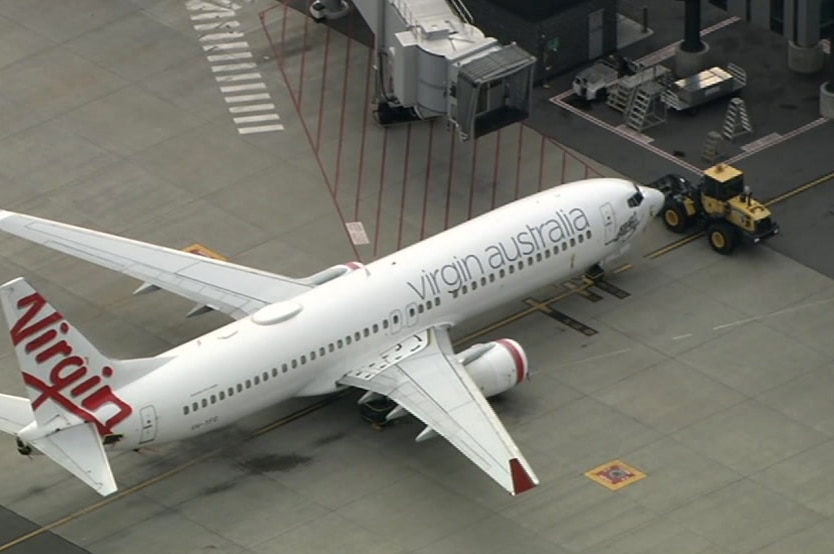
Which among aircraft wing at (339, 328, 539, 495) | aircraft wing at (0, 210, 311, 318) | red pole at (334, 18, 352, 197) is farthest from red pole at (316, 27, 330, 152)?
aircraft wing at (339, 328, 539, 495)

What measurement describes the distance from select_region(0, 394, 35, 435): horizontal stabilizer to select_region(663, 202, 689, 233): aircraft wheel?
30288mm

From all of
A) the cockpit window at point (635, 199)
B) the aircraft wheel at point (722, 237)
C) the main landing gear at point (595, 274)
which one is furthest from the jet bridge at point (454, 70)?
the aircraft wheel at point (722, 237)

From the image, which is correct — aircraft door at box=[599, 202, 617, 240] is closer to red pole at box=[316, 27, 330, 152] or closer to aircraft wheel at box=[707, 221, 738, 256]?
aircraft wheel at box=[707, 221, 738, 256]

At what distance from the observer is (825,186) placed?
10688cm

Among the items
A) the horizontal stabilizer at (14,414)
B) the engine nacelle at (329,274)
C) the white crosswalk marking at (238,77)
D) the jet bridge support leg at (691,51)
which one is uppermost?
the horizontal stabilizer at (14,414)

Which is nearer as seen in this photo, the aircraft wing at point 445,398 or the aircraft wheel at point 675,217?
the aircraft wing at point 445,398

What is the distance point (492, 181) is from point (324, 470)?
21.9 metres

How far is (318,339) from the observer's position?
90688 mm

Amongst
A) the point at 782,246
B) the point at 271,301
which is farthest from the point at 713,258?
the point at 271,301

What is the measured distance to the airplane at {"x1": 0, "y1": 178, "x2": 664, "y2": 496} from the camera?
3327 inches

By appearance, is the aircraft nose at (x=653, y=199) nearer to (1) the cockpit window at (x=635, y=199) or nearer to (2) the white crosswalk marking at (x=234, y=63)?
(1) the cockpit window at (x=635, y=199)

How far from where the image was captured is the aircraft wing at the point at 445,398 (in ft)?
277

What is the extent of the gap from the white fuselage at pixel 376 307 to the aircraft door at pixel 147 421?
0.03 metres

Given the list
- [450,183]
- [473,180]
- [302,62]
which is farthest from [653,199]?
[302,62]
